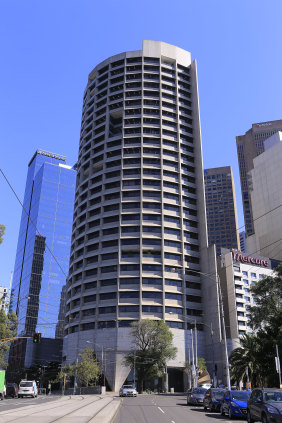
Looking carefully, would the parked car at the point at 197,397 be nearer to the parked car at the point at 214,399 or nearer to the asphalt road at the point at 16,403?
the parked car at the point at 214,399

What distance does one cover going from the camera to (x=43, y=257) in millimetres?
173500

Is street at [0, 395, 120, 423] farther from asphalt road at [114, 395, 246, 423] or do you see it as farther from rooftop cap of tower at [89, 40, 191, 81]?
rooftop cap of tower at [89, 40, 191, 81]

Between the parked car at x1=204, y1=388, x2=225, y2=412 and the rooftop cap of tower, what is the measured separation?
10013 cm

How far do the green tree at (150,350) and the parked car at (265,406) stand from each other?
5832cm

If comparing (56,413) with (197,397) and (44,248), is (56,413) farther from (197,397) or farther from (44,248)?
(44,248)

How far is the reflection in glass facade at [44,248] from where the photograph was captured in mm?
168875

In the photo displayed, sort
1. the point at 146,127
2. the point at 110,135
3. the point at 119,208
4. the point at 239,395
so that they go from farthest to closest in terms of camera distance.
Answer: the point at 110,135
the point at 146,127
the point at 119,208
the point at 239,395

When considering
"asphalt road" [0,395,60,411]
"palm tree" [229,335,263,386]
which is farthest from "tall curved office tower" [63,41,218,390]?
"asphalt road" [0,395,60,411]

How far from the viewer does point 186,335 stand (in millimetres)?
85938

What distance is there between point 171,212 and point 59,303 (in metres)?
100

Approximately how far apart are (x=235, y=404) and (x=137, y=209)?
73311 millimetres

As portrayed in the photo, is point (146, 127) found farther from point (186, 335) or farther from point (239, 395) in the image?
point (239, 395)

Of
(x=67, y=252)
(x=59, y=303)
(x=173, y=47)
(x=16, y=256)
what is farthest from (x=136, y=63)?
(x=16, y=256)

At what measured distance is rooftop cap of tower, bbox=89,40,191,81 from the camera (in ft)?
360
